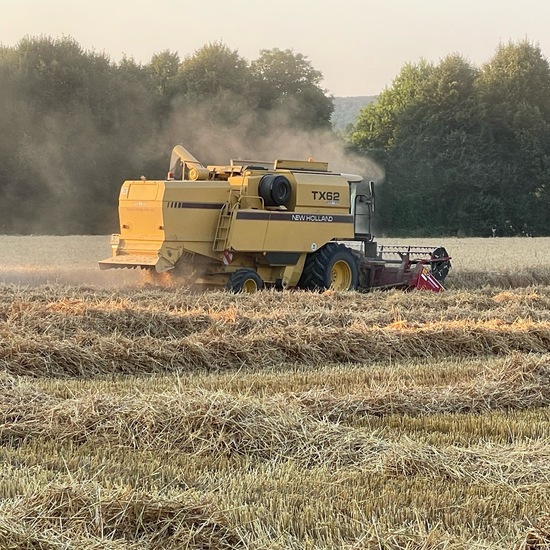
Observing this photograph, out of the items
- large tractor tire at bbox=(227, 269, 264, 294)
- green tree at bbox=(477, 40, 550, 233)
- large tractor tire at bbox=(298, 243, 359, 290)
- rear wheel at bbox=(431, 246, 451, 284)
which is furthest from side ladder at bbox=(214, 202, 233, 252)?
green tree at bbox=(477, 40, 550, 233)

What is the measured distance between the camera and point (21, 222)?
3123 cm

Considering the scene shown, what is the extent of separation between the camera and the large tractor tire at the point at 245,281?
13445 millimetres

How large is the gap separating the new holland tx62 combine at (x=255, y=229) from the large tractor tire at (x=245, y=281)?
0.05 feet

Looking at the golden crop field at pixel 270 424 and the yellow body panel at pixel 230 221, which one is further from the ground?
→ the yellow body panel at pixel 230 221

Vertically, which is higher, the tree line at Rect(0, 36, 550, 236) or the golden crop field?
the tree line at Rect(0, 36, 550, 236)

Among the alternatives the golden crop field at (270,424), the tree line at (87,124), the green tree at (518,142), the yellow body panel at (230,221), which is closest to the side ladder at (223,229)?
the yellow body panel at (230,221)

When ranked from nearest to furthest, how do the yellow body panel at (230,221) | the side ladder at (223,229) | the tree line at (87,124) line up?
1. the yellow body panel at (230,221)
2. the side ladder at (223,229)
3. the tree line at (87,124)

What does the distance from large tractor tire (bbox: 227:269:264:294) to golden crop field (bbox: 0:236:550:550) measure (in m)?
1.49

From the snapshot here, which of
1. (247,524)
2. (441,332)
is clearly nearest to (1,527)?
(247,524)

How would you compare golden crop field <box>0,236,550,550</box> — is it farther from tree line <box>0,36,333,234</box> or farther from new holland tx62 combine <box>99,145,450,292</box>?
Answer: tree line <box>0,36,333,234</box>

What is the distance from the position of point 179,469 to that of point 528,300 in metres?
8.75

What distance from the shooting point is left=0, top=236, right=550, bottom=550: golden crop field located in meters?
4.06

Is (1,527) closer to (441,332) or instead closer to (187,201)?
(441,332)

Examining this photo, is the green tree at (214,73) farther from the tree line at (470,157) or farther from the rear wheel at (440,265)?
the rear wheel at (440,265)
